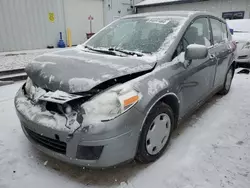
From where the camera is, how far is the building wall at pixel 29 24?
9117 millimetres

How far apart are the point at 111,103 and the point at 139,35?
1315mm

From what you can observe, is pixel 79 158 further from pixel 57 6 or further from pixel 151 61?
pixel 57 6

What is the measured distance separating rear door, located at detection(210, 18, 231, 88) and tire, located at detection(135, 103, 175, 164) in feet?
4.93

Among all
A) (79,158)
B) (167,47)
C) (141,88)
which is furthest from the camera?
(167,47)

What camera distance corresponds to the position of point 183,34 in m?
2.57

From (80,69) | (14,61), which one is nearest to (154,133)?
(80,69)

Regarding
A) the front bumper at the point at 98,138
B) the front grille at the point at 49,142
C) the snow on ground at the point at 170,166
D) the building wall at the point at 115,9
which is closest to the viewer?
the front bumper at the point at 98,138

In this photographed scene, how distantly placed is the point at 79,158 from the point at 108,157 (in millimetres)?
249

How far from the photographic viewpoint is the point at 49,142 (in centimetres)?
194

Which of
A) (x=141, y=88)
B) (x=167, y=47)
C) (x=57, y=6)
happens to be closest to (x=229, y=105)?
(x=167, y=47)

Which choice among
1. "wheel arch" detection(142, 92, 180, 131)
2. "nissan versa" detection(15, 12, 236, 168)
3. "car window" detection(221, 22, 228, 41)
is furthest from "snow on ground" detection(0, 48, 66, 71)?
"car window" detection(221, 22, 228, 41)

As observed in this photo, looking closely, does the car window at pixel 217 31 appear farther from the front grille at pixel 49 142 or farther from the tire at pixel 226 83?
the front grille at pixel 49 142

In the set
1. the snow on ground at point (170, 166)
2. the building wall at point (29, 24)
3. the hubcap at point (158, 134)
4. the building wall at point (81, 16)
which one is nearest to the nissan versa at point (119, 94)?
the hubcap at point (158, 134)

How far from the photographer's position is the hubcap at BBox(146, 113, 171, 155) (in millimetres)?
2129
